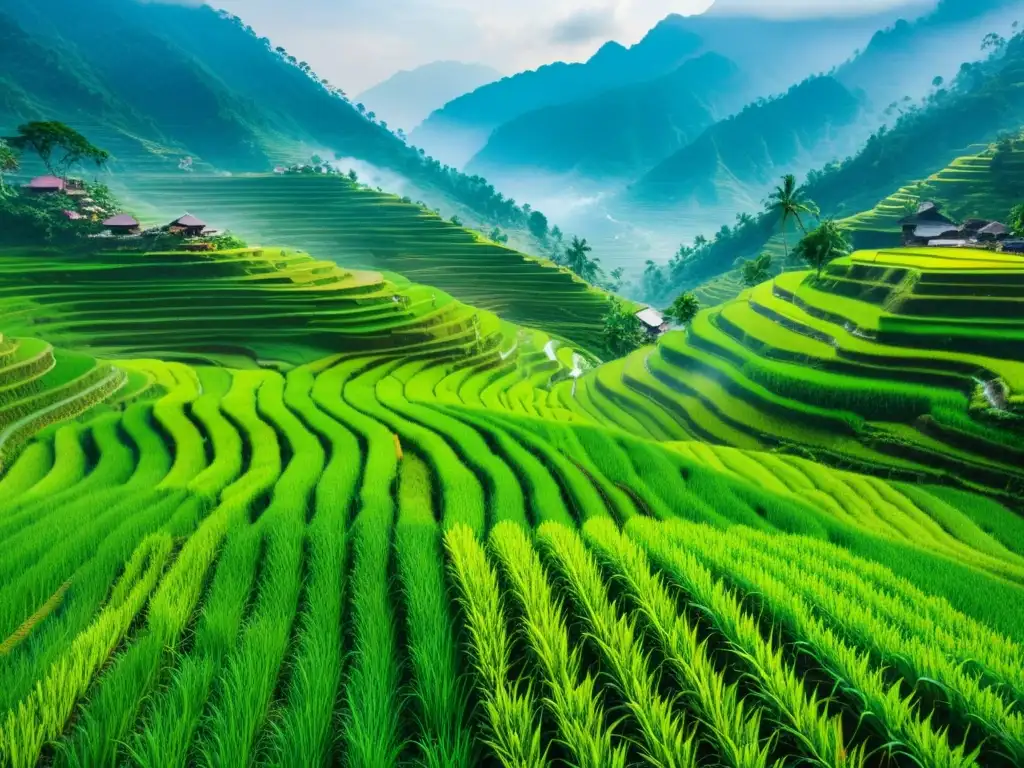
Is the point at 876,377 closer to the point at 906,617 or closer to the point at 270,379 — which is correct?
the point at 906,617

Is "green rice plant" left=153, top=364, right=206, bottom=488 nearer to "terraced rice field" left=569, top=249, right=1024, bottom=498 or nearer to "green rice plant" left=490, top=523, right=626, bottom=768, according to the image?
"green rice plant" left=490, top=523, right=626, bottom=768

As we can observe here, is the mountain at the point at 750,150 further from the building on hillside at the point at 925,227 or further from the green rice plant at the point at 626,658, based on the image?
the green rice plant at the point at 626,658

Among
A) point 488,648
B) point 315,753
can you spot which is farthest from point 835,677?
point 315,753

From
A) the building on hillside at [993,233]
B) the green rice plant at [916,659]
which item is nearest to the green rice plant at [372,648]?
the green rice plant at [916,659]

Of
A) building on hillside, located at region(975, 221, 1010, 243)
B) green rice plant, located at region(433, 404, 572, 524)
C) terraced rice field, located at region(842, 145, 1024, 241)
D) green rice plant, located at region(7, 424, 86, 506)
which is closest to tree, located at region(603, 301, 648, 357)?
building on hillside, located at region(975, 221, 1010, 243)

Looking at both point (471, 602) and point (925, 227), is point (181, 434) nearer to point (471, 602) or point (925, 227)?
point (471, 602)

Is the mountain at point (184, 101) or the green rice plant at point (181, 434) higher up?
the mountain at point (184, 101)
